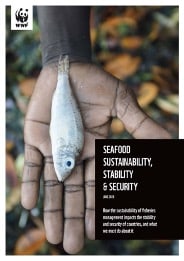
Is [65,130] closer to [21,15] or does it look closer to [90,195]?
[90,195]

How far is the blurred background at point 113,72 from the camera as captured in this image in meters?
1.82

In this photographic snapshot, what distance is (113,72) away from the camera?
1815 mm

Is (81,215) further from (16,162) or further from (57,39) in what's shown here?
(57,39)

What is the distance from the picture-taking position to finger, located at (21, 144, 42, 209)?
5.94ft

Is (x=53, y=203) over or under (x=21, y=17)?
under

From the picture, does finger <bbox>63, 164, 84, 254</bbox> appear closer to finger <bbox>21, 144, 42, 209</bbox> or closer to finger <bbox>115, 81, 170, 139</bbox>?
finger <bbox>21, 144, 42, 209</bbox>

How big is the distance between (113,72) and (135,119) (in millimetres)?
164

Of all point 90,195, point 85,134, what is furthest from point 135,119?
point 90,195

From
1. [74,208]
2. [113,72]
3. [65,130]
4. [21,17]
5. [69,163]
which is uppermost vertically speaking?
[21,17]

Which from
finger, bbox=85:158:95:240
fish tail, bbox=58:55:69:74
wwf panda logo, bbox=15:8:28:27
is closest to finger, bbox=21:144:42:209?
finger, bbox=85:158:95:240

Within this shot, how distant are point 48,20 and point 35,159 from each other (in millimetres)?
436

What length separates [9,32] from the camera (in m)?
1.81

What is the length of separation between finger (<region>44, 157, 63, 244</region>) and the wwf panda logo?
0.43m

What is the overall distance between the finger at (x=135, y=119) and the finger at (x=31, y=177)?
29 centimetres
